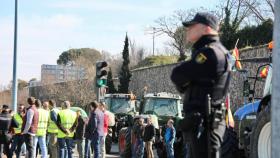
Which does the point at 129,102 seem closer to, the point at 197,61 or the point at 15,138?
the point at 15,138

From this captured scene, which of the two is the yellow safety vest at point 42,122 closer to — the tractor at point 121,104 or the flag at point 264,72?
the flag at point 264,72

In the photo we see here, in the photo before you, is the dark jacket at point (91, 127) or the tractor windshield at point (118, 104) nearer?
the dark jacket at point (91, 127)

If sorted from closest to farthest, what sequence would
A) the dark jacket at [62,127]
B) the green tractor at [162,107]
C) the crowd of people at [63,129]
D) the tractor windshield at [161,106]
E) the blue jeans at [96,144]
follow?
the dark jacket at [62,127]
the crowd of people at [63,129]
the blue jeans at [96,144]
the green tractor at [162,107]
the tractor windshield at [161,106]

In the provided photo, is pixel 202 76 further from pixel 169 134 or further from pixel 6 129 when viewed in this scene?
pixel 6 129

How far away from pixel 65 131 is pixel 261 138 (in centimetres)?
788

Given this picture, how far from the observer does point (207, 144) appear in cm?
536

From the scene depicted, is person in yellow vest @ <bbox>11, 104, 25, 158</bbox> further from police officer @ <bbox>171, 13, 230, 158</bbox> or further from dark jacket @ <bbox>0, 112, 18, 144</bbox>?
police officer @ <bbox>171, 13, 230, 158</bbox>

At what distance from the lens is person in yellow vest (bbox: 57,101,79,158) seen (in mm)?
14703

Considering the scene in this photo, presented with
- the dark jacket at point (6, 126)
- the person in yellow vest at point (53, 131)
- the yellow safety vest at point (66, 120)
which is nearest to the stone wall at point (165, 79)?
the person in yellow vest at point (53, 131)

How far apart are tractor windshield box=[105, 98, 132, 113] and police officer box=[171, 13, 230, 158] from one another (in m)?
20.9

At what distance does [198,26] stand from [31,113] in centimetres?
986

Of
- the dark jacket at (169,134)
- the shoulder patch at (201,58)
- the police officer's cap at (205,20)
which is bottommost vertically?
the dark jacket at (169,134)

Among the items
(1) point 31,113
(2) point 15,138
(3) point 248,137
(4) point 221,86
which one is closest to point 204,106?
(4) point 221,86

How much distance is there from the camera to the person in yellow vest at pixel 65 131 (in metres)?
14.7
